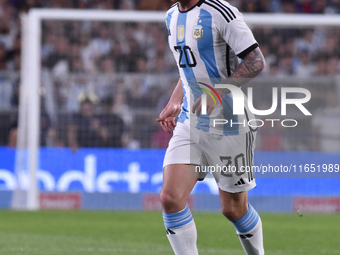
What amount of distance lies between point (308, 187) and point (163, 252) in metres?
5.27

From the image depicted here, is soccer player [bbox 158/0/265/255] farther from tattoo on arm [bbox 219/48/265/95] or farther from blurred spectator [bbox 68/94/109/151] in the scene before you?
blurred spectator [bbox 68/94/109/151]

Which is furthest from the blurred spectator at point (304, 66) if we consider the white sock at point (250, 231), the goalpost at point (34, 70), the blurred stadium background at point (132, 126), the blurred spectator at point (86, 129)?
the white sock at point (250, 231)

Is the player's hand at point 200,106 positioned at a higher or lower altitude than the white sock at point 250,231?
higher

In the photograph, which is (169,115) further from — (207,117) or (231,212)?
(231,212)

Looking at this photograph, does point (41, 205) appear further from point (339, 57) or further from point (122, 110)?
point (339, 57)

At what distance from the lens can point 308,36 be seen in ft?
37.0

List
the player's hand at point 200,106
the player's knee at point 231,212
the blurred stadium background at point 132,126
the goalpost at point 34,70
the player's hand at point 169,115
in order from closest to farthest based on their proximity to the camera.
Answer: the player's hand at point 200,106 < the player's knee at point 231,212 < the player's hand at point 169,115 < the goalpost at point 34,70 < the blurred stadium background at point 132,126

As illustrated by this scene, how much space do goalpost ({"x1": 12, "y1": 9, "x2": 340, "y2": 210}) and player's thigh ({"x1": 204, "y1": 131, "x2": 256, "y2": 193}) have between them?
6335 mm

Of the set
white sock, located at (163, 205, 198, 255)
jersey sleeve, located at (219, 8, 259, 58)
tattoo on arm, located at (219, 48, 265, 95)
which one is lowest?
white sock, located at (163, 205, 198, 255)

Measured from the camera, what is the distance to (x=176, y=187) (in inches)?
159

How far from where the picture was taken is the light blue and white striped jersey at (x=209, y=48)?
13.3 feet

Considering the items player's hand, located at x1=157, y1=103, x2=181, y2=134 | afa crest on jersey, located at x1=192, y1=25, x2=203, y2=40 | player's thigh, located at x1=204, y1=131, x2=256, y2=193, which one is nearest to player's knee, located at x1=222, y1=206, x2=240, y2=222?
player's thigh, located at x1=204, y1=131, x2=256, y2=193

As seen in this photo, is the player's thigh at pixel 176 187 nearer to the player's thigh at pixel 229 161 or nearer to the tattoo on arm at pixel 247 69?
the player's thigh at pixel 229 161

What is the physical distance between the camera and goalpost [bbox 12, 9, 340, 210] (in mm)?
10289
